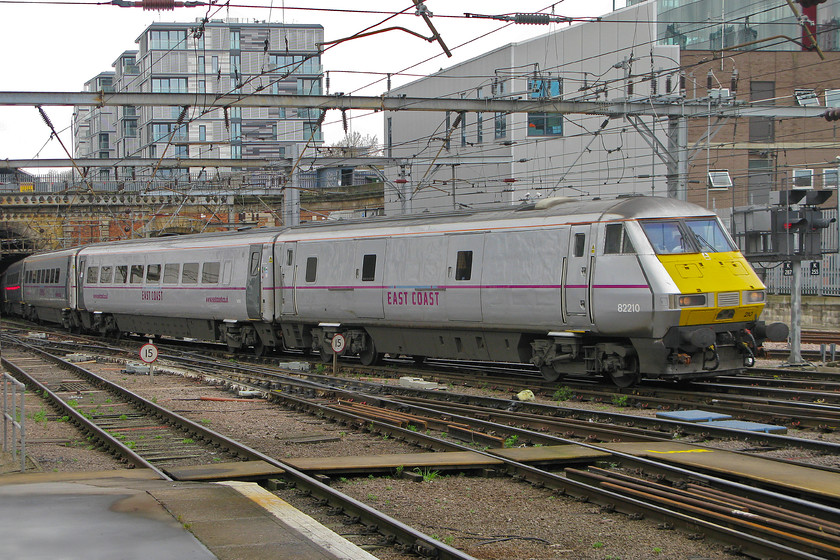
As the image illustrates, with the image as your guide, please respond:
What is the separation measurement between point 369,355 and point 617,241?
8.54 m

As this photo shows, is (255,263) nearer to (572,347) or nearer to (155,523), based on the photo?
(572,347)

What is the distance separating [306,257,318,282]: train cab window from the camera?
23266 millimetres

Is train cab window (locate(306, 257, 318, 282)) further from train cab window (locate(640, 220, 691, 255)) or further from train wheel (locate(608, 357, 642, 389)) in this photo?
train cab window (locate(640, 220, 691, 255))

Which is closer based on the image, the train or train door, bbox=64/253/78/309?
the train

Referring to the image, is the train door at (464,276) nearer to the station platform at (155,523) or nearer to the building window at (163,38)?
the station platform at (155,523)

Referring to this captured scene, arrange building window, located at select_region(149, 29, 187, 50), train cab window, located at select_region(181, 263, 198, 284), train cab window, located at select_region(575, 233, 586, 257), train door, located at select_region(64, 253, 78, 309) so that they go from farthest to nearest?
1. building window, located at select_region(149, 29, 187, 50)
2. train door, located at select_region(64, 253, 78, 309)
3. train cab window, located at select_region(181, 263, 198, 284)
4. train cab window, located at select_region(575, 233, 586, 257)

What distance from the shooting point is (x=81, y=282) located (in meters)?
37.0

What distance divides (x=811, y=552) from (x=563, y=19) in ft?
39.6

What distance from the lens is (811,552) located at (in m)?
6.82

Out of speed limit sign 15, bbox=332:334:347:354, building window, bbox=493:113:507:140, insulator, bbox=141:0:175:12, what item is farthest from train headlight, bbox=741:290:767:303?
building window, bbox=493:113:507:140

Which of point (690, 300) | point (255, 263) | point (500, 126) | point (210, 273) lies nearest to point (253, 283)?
point (255, 263)

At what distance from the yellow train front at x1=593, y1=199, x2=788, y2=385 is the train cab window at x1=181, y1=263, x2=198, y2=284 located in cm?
1545

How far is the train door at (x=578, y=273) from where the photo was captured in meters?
16.5

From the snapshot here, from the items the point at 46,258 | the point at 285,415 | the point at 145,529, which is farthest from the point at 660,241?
the point at 46,258
